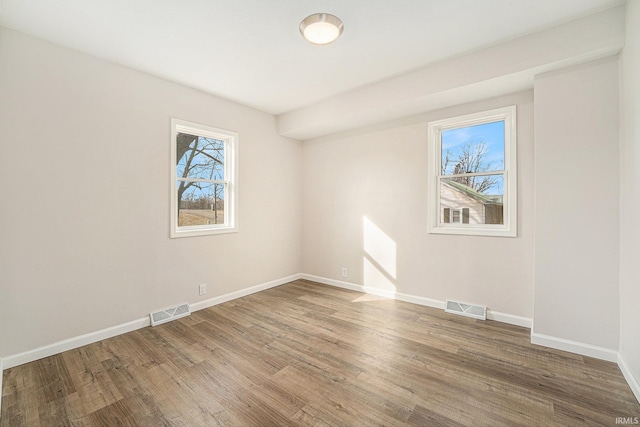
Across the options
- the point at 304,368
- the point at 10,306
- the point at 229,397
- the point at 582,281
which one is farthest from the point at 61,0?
the point at 582,281

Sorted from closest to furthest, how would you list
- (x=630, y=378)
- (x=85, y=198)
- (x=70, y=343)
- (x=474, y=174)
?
1. (x=630, y=378)
2. (x=70, y=343)
3. (x=85, y=198)
4. (x=474, y=174)

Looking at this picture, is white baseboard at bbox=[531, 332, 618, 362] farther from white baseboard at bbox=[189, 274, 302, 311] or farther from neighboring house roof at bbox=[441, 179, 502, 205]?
white baseboard at bbox=[189, 274, 302, 311]

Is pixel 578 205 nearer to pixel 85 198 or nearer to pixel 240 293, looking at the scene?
pixel 240 293

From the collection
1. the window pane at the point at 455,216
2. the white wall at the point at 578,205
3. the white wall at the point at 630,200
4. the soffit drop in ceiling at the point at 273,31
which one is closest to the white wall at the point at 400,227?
the window pane at the point at 455,216

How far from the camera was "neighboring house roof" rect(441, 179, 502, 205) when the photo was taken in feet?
10.6

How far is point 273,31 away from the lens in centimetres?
239

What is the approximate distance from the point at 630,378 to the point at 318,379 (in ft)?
7.51

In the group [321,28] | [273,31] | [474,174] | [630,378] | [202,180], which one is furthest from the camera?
[202,180]

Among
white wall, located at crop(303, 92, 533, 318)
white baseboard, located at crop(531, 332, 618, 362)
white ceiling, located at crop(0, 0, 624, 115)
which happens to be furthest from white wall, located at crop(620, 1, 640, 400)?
white wall, located at crop(303, 92, 533, 318)

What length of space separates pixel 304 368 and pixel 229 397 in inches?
24.1

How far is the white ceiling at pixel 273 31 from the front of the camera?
82.3 inches

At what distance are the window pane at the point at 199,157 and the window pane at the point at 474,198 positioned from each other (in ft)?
10.2

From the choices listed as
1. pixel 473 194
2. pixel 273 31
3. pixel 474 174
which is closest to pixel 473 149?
pixel 474 174

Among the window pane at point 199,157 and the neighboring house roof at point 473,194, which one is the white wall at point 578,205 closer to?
the neighboring house roof at point 473,194
